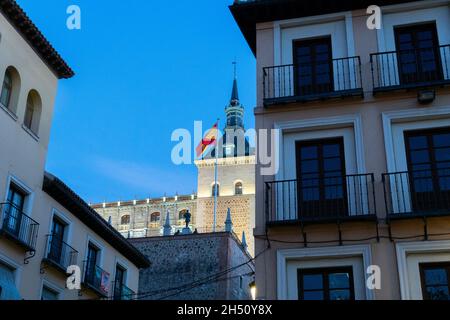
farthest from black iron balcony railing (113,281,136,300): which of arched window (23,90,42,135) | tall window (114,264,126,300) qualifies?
arched window (23,90,42,135)

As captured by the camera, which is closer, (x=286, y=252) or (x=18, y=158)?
(x=286, y=252)

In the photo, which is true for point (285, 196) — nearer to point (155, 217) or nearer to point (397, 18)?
point (397, 18)

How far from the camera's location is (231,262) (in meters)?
47.3

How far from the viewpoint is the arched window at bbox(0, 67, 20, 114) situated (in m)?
22.5

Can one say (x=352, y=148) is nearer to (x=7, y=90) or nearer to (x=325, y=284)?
(x=325, y=284)

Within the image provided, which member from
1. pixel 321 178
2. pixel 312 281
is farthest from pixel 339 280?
pixel 321 178

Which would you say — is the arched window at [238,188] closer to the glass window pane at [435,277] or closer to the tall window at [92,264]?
the tall window at [92,264]

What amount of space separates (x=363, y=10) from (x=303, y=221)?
5732mm

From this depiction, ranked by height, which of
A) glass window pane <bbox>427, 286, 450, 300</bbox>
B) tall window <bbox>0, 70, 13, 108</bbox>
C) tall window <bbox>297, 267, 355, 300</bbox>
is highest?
tall window <bbox>0, 70, 13, 108</bbox>

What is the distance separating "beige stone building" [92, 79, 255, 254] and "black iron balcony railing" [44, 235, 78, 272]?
5299cm

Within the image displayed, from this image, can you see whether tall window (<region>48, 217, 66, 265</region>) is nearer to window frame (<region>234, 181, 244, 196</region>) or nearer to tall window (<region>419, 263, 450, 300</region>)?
tall window (<region>419, 263, 450, 300</region>)

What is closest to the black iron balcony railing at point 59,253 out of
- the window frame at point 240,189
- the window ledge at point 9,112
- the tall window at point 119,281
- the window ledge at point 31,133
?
the window ledge at point 31,133

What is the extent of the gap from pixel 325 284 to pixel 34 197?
→ 12296mm
